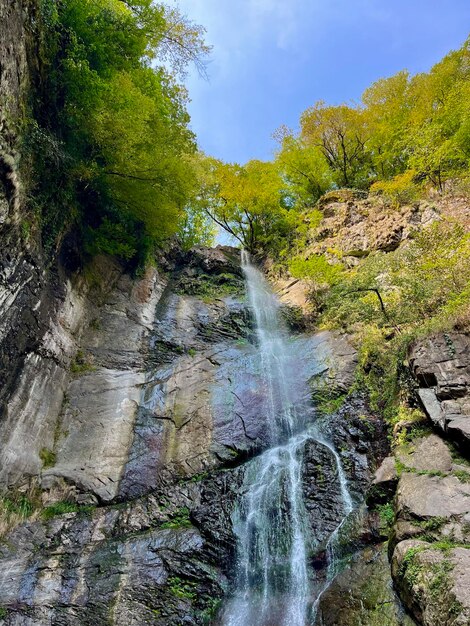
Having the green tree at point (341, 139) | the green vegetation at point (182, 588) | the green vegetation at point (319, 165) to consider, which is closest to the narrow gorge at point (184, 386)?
the green vegetation at point (182, 588)

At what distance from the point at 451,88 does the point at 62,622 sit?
75.9 feet

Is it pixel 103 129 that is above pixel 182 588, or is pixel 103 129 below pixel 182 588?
above

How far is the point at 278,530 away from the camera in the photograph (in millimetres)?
7445

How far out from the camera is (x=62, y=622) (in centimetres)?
600

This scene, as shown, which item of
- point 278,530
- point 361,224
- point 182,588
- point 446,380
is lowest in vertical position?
point 182,588

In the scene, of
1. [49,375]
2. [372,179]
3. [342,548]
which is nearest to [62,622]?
[342,548]

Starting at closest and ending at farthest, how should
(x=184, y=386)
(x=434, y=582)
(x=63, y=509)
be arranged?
1. (x=434, y=582)
2. (x=63, y=509)
3. (x=184, y=386)

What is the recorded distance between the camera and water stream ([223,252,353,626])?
635 cm

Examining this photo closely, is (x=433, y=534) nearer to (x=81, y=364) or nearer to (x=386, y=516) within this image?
(x=386, y=516)

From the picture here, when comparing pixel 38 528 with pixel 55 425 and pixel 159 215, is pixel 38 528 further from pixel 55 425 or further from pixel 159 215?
pixel 159 215

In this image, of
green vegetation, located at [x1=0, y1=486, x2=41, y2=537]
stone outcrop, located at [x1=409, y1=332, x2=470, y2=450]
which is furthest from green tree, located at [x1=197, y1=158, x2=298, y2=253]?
green vegetation, located at [x1=0, y1=486, x2=41, y2=537]

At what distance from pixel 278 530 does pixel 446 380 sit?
169 inches

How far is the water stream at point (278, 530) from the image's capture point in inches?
250

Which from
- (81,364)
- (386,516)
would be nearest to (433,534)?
(386,516)
